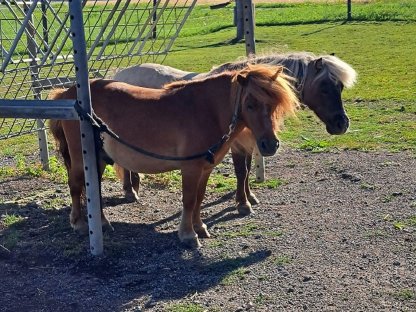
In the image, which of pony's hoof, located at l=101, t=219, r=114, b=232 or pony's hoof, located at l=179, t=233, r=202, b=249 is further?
pony's hoof, located at l=101, t=219, r=114, b=232

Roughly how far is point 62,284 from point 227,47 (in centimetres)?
1658

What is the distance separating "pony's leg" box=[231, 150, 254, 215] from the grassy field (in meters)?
1.02

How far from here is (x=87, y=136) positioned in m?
5.16

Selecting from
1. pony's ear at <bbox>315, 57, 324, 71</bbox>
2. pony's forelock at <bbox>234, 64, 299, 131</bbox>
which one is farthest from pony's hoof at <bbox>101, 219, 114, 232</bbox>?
pony's ear at <bbox>315, 57, 324, 71</bbox>

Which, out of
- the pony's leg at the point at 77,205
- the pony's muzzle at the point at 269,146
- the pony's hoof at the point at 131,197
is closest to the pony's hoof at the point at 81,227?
the pony's leg at the point at 77,205

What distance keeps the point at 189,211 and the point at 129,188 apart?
4.94 ft

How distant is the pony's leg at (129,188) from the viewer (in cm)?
680

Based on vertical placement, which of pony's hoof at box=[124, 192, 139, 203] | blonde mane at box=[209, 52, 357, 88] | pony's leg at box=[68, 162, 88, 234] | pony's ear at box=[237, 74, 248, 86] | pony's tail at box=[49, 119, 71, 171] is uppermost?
pony's ear at box=[237, 74, 248, 86]

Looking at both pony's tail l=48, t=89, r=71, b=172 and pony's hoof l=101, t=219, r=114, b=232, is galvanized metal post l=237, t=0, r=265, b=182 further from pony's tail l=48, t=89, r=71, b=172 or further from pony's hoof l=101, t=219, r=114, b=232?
pony's tail l=48, t=89, r=71, b=172

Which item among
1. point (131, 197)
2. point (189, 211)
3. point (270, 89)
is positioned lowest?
point (131, 197)

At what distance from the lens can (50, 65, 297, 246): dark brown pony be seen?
5.09 meters

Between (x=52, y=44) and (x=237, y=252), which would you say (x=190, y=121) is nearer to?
(x=237, y=252)

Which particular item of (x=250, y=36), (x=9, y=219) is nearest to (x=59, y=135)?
(x=9, y=219)

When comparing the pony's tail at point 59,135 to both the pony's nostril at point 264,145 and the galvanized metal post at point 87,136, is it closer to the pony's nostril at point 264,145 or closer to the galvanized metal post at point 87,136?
the galvanized metal post at point 87,136
